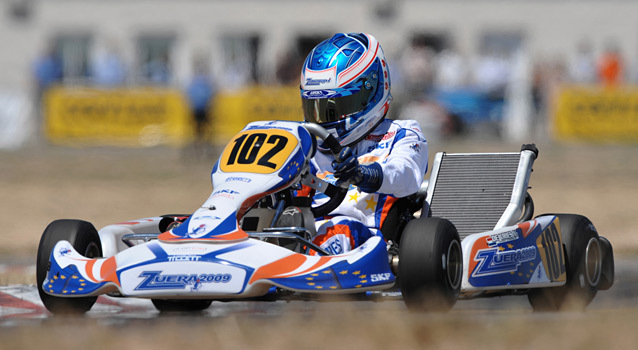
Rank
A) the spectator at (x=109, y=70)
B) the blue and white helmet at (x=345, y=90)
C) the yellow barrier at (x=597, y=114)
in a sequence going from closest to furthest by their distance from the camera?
1. the blue and white helmet at (x=345, y=90)
2. the yellow barrier at (x=597, y=114)
3. the spectator at (x=109, y=70)

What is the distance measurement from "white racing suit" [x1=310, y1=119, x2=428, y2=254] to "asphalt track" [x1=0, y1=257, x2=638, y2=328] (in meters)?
0.33

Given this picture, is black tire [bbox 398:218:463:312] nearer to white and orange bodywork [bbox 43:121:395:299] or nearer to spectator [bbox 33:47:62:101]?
white and orange bodywork [bbox 43:121:395:299]

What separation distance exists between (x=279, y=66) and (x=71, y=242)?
69.0 feet

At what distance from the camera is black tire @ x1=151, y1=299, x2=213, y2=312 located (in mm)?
6676

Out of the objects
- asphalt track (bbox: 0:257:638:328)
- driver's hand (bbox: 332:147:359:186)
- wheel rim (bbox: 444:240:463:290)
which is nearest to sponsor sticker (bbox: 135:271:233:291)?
asphalt track (bbox: 0:257:638:328)

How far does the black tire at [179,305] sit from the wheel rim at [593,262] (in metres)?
2.11

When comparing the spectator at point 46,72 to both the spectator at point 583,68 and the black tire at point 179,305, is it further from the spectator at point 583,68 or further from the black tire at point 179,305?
the black tire at point 179,305

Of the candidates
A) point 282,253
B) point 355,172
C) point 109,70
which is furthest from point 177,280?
point 109,70

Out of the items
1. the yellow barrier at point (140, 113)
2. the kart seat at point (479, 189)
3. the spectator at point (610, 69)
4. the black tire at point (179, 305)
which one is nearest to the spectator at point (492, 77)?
the spectator at point (610, 69)

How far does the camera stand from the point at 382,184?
5965mm

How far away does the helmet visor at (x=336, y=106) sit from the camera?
21.4 feet

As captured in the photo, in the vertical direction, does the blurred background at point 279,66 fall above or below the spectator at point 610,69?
below

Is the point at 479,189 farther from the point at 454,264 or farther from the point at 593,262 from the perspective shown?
the point at 454,264

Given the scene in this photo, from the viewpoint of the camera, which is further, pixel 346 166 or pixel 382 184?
pixel 382 184
